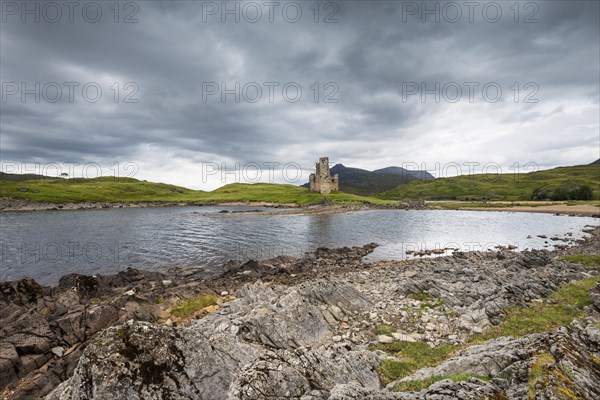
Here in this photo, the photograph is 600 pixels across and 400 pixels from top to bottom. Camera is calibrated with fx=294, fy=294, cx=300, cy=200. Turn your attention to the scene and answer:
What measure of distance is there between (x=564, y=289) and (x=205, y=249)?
134 ft

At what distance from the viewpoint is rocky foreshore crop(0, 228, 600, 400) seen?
6.75m

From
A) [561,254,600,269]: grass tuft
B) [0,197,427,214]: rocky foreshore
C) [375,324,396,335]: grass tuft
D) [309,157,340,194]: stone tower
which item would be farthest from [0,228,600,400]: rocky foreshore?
[309,157,340,194]: stone tower

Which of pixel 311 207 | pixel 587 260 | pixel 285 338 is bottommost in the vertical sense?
pixel 587 260

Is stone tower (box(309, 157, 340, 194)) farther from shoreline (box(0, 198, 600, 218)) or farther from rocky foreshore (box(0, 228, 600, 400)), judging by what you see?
rocky foreshore (box(0, 228, 600, 400))

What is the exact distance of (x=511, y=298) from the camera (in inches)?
656

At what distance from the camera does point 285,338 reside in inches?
505

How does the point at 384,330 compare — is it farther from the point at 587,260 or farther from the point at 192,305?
the point at 587,260

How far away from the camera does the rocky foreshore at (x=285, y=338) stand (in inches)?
266

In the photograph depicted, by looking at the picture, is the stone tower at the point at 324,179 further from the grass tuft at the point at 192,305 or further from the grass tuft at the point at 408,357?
the grass tuft at the point at 408,357

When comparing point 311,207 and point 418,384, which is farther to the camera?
point 311,207

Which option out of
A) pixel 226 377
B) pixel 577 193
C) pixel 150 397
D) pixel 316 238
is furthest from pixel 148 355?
pixel 577 193

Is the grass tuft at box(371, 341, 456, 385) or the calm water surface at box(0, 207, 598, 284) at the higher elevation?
the grass tuft at box(371, 341, 456, 385)

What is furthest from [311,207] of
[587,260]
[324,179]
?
[587,260]

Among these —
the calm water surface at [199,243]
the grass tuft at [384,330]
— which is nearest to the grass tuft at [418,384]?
the grass tuft at [384,330]
